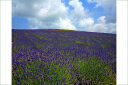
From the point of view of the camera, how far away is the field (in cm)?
224

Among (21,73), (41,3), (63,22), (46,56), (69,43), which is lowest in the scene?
(21,73)

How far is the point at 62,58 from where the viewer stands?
2500mm

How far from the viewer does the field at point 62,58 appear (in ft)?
A: 7.36

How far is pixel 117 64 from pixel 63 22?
1.04 m

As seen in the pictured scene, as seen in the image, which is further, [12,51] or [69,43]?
[69,43]

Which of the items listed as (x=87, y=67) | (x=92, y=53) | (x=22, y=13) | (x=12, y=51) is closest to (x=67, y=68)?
(x=87, y=67)

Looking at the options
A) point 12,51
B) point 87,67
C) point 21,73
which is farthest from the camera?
point 87,67

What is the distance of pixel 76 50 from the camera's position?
8.84ft

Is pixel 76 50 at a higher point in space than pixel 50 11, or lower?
lower

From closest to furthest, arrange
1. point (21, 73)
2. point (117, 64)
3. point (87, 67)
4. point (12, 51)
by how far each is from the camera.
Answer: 1. point (21, 73)
2. point (12, 51)
3. point (87, 67)
4. point (117, 64)

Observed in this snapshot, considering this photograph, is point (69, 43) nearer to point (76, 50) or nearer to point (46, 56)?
point (76, 50)
